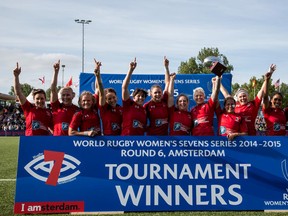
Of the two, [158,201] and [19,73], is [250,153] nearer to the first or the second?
[158,201]

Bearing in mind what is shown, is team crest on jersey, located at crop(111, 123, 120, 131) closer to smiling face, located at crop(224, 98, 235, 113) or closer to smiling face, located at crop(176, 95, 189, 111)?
smiling face, located at crop(176, 95, 189, 111)

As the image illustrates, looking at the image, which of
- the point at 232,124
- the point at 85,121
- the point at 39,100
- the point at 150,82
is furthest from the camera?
the point at 150,82

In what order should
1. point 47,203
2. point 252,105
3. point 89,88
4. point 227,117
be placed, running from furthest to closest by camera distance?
point 89,88 < point 252,105 < point 227,117 < point 47,203

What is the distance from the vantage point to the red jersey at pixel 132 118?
5699 millimetres

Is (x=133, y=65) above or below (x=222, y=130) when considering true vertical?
above

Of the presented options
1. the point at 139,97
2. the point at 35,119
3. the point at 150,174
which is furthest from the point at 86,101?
the point at 150,174

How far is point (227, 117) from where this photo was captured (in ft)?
18.7

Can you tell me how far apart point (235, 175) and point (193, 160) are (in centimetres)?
67

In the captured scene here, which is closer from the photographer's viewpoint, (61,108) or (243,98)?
(61,108)

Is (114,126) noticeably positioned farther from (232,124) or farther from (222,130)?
(232,124)

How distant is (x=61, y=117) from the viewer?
603cm

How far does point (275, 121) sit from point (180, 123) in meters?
1.81

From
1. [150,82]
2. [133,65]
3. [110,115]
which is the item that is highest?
[133,65]

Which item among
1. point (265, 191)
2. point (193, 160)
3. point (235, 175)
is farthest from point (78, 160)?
point (265, 191)
